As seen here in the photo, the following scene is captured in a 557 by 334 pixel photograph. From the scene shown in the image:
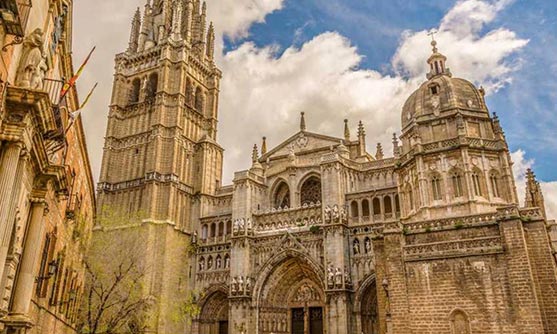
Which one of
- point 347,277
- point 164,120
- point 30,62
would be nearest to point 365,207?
point 347,277

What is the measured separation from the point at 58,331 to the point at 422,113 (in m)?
22.6

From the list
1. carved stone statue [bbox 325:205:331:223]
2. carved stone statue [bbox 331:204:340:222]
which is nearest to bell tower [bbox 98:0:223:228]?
carved stone statue [bbox 325:205:331:223]

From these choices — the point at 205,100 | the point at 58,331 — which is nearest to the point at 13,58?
the point at 58,331

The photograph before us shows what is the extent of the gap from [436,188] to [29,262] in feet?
67.9

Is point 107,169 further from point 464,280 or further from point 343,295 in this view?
point 464,280

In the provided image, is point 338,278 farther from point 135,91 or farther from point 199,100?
point 135,91

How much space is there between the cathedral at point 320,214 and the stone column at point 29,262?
13881mm

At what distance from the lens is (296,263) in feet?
113

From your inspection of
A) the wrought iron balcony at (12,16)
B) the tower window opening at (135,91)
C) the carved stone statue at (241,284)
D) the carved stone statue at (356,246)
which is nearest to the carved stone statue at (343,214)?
the carved stone statue at (356,246)

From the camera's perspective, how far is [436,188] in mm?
25500

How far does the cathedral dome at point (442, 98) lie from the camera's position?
2739 centimetres

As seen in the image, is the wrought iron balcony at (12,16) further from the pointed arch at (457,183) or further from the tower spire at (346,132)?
the tower spire at (346,132)

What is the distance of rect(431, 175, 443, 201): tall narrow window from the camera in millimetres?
25359

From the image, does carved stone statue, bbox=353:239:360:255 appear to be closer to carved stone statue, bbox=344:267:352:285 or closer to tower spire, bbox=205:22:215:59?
carved stone statue, bbox=344:267:352:285
